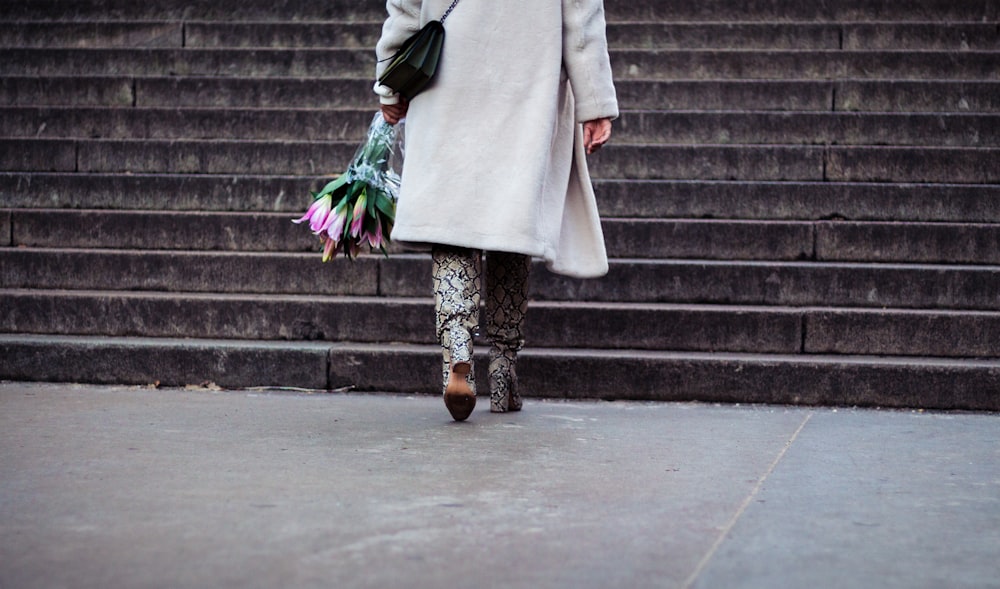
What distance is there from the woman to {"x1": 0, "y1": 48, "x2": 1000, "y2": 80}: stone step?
338cm

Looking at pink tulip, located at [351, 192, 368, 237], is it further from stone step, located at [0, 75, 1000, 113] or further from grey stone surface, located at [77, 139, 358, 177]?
stone step, located at [0, 75, 1000, 113]

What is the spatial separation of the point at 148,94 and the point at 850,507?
19.1 ft

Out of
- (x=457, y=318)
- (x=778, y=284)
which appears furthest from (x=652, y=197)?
(x=457, y=318)

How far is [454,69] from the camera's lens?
467 cm

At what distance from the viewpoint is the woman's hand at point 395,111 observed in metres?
4.86

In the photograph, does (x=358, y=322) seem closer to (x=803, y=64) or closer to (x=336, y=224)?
(x=336, y=224)

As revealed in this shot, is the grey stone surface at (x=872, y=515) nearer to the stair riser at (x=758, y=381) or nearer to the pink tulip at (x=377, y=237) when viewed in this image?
the stair riser at (x=758, y=381)

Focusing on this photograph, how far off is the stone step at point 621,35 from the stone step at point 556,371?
3.36 meters

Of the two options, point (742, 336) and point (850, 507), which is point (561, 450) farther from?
point (742, 336)

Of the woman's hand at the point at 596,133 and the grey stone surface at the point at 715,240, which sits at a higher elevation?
the woman's hand at the point at 596,133

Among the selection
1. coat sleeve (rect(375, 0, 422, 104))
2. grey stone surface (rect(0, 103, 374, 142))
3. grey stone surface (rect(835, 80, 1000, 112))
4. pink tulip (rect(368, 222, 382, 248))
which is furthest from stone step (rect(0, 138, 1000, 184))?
coat sleeve (rect(375, 0, 422, 104))

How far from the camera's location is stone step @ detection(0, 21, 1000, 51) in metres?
8.16

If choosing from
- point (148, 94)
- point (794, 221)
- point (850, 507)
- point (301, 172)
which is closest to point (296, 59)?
point (148, 94)

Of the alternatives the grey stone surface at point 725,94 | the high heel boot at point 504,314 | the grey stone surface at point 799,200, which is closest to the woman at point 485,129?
the high heel boot at point 504,314
